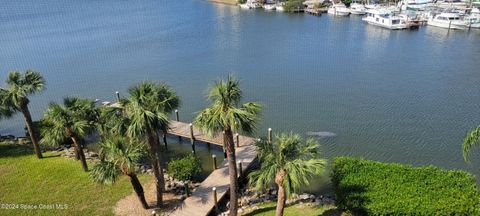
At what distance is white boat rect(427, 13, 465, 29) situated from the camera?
61.2 metres

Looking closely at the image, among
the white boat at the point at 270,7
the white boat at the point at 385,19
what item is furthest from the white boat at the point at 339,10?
the white boat at the point at 270,7

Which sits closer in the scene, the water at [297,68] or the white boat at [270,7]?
the water at [297,68]

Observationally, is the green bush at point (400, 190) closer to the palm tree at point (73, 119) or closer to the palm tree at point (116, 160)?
the palm tree at point (116, 160)

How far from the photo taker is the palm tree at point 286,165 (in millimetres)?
15445

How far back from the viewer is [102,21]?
76.5 m

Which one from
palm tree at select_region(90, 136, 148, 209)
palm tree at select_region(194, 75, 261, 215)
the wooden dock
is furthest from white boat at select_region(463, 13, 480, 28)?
palm tree at select_region(90, 136, 148, 209)

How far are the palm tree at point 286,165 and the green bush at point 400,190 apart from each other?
2.94m

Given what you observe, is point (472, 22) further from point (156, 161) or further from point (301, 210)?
point (156, 161)

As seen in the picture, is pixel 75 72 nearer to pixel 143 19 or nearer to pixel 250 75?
pixel 250 75

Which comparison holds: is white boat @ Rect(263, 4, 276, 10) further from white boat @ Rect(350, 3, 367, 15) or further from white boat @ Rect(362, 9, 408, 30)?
white boat @ Rect(362, 9, 408, 30)

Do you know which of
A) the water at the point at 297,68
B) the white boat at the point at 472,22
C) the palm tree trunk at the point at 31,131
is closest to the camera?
the palm tree trunk at the point at 31,131

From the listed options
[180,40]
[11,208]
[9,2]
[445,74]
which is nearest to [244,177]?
[11,208]

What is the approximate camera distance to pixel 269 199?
69.8 ft

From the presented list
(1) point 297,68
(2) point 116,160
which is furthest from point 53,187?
(1) point 297,68
